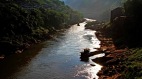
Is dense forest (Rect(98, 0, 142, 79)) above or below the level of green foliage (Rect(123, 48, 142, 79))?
above

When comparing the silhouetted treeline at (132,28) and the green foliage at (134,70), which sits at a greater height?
the silhouetted treeline at (132,28)

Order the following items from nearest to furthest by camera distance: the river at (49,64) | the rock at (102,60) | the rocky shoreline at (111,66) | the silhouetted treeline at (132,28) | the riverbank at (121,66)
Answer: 1. the riverbank at (121,66)
2. the rocky shoreline at (111,66)
3. the river at (49,64)
4. the rock at (102,60)
5. the silhouetted treeline at (132,28)

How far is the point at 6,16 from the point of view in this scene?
10369 centimetres

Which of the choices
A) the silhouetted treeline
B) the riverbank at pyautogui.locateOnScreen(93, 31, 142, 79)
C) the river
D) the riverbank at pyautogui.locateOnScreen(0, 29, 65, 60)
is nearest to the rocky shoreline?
the riverbank at pyautogui.locateOnScreen(93, 31, 142, 79)

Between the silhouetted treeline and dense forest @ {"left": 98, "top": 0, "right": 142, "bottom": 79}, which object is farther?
the silhouetted treeline

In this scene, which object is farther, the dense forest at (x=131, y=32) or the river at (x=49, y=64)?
the dense forest at (x=131, y=32)

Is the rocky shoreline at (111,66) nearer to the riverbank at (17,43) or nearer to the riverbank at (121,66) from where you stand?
the riverbank at (121,66)

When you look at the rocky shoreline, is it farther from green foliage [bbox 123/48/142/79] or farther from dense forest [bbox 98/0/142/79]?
green foliage [bbox 123/48/142/79]

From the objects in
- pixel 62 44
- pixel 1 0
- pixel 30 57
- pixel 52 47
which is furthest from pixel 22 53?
pixel 1 0

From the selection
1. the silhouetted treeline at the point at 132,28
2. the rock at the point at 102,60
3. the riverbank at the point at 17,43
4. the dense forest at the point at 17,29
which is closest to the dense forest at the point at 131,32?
the silhouetted treeline at the point at 132,28

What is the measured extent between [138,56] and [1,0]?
77.9 m

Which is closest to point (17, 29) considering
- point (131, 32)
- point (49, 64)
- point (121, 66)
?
point (49, 64)

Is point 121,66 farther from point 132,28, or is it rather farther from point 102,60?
point 132,28

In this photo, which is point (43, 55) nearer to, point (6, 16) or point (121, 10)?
point (6, 16)
